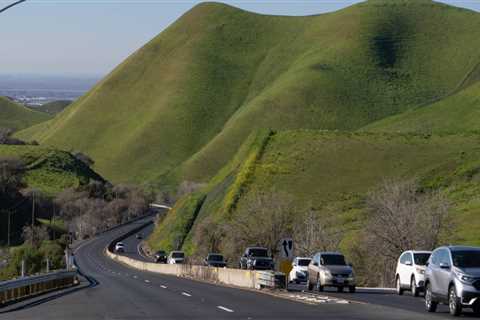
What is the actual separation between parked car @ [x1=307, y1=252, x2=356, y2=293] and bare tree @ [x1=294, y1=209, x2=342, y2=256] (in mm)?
27029

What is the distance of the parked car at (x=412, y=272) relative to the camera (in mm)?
36344

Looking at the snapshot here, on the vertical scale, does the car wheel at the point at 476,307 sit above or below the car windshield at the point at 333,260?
below

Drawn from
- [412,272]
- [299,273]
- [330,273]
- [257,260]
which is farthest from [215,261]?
[412,272]

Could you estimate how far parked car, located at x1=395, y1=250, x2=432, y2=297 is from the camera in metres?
36.3

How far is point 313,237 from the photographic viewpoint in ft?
231

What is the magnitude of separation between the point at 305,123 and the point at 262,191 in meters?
85.2

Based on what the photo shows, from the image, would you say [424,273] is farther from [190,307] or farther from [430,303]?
[190,307]

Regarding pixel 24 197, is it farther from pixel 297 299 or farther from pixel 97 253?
Result: pixel 297 299

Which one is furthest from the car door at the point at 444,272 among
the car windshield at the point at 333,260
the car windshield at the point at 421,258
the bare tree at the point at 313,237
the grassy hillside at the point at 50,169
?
the grassy hillside at the point at 50,169

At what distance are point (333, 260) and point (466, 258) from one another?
51.0ft

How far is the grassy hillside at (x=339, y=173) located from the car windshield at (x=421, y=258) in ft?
122

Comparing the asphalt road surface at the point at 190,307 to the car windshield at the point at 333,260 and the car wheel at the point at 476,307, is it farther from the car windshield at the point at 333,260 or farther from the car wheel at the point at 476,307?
the car windshield at the point at 333,260

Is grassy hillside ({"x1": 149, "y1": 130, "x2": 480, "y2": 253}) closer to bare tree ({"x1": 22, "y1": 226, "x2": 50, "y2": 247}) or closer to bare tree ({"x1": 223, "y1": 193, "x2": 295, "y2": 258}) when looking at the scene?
bare tree ({"x1": 223, "y1": 193, "x2": 295, "y2": 258})

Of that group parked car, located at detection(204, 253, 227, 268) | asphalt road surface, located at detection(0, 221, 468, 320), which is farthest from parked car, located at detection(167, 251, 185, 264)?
asphalt road surface, located at detection(0, 221, 468, 320)
